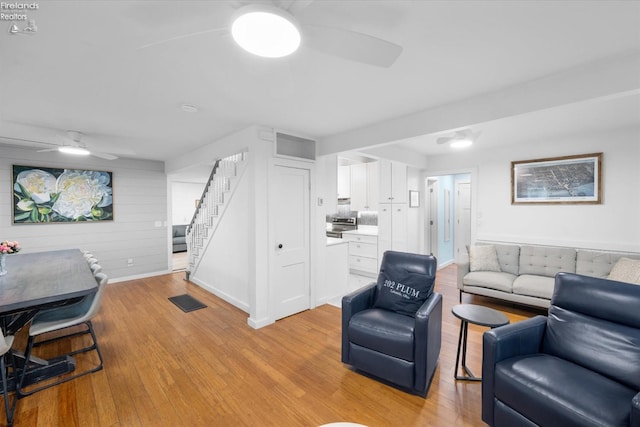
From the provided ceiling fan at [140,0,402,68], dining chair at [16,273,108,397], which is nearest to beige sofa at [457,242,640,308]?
ceiling fan at [140,0,402,68]

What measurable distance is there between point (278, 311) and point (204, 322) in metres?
0.97

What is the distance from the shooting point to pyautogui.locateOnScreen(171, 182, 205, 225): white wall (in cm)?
873

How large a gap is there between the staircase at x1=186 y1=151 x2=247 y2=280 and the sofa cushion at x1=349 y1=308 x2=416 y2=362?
2.60 meters

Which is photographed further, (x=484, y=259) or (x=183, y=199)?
(x=183, y=199)

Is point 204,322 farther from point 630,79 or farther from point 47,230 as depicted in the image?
point 630,79

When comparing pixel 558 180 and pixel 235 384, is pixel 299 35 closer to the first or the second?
pixel 235 384

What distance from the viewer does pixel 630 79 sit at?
178 centimetres

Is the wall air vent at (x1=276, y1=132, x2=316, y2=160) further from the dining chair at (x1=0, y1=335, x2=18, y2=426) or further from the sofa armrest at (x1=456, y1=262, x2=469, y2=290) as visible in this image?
the dining chair at (x1=0, y1=335, x2=18, y2=426)

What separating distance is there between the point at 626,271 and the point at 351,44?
401 cm

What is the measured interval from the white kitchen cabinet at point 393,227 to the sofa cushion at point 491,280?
1.42m

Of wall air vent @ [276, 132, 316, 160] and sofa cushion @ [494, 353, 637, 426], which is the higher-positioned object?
wall air vent @ [276, 132, 316, 160]

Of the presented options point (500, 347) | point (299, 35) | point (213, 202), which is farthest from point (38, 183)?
point (500, 347)

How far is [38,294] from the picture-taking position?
2102 mm

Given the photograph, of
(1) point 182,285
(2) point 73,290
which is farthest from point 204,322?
(1) point 182,285
